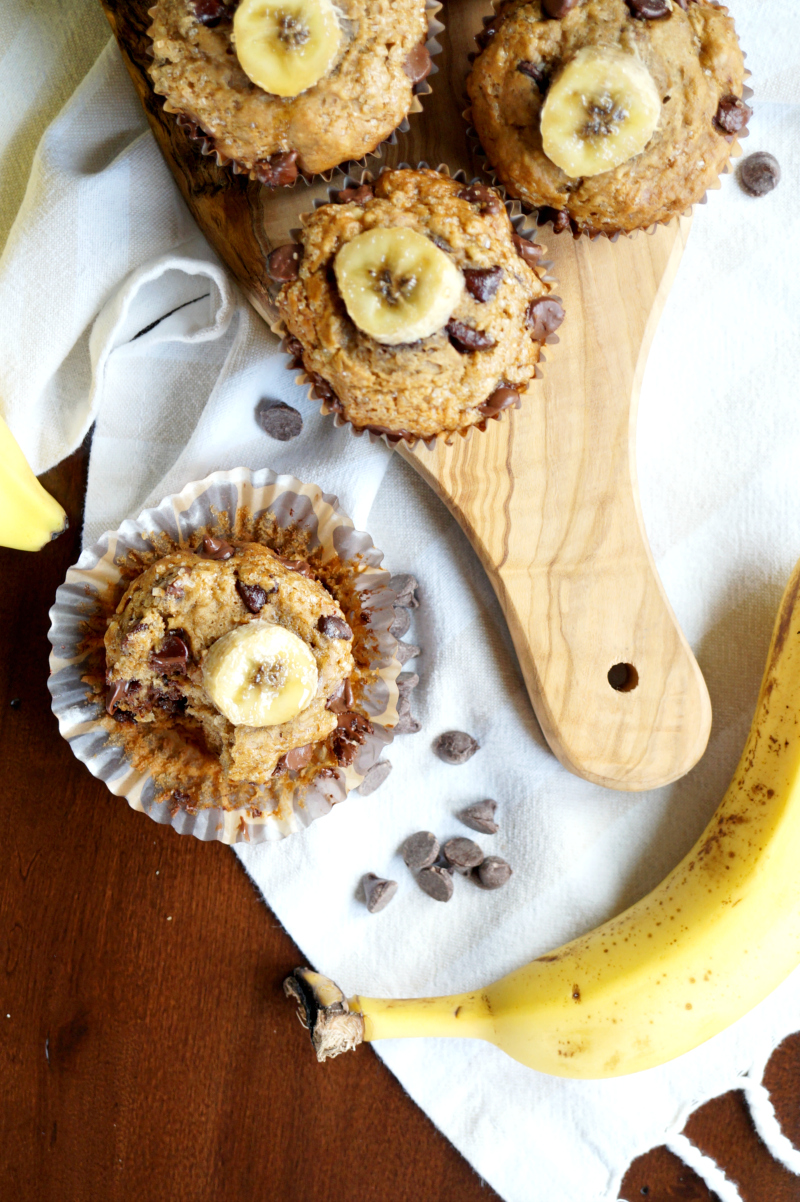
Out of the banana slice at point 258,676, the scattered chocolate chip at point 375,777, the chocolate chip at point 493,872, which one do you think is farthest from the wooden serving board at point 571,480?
the banana slice at point 258,676

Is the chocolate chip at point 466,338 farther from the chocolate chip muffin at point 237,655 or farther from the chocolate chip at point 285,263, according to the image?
the chocolate chip muffin at point 237,655

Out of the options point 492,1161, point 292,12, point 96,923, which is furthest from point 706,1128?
point 292,12

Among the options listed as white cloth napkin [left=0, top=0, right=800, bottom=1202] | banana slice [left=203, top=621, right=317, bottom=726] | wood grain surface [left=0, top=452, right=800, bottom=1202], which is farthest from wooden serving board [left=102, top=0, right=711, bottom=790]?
wood grain surface [left=0, top=452, right=800, bottom=1202]

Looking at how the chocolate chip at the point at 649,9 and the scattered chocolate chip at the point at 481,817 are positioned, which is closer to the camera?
the chocolate chip at the point at 649,9

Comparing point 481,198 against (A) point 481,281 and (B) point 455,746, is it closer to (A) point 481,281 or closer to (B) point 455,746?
(A) point 481,281

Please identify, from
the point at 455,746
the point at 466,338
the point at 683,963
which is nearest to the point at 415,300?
the point at 466,338

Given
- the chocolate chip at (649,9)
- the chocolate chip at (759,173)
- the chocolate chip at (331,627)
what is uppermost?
the chocolate chip at (649,9)
